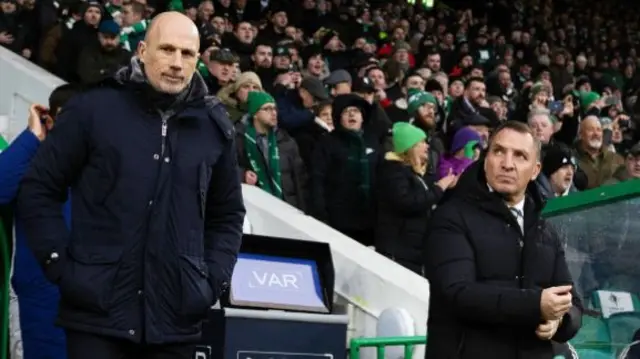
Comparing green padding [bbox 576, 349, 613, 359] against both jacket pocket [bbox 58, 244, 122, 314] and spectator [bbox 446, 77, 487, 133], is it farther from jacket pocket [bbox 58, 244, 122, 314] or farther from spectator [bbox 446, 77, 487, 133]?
spectator [bbox 446, 77, 487, 133]

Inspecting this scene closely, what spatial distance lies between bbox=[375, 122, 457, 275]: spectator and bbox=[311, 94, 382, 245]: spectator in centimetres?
65

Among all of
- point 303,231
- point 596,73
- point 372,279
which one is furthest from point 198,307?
point 596,73

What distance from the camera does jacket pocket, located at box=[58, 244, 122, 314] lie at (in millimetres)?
4293

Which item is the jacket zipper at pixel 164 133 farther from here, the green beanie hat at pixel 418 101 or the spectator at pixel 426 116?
the green beanie hat at pixel 418 101

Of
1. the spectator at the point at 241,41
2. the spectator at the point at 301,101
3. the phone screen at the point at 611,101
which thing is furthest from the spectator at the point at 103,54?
the phone screen at the point at 611,101

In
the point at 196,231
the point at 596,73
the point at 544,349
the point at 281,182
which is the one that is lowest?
the point at 544,349

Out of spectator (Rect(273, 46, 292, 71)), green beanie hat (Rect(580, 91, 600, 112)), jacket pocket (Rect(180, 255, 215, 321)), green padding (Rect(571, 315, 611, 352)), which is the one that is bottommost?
green padding (Rect(571, 315, 611, 352))

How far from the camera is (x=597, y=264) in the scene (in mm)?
6086

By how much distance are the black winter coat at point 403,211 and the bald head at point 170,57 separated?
5.20 m

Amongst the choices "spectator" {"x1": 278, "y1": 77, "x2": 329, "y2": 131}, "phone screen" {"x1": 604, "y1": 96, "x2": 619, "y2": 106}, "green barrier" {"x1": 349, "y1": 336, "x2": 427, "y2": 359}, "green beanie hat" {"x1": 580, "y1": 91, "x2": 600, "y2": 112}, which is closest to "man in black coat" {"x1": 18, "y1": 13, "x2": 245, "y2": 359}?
"green barrier" {"x1": 349, "y1": 336, "x2": 427, "y2": 359}

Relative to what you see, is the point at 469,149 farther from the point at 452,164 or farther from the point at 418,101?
the point at 418,101

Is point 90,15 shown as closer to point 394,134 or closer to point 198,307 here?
point 394,134

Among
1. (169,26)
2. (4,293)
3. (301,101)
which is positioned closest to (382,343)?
(4,293)

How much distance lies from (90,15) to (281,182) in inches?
158
